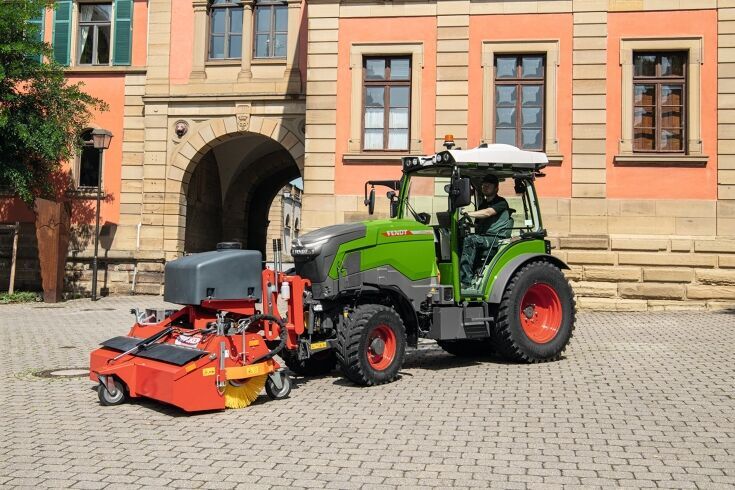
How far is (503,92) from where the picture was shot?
15312 mm

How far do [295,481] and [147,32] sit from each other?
16.8 meters

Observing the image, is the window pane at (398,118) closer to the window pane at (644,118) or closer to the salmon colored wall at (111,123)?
the window pane at (644,118)

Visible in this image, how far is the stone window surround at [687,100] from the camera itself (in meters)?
14.4

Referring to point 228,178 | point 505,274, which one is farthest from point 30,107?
point 505,274

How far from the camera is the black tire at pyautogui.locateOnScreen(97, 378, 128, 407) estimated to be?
6.00m

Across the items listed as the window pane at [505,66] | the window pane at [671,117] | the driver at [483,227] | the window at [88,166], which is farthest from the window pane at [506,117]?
the window at [88,166]

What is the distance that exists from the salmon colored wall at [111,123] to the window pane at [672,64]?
12.8 metres

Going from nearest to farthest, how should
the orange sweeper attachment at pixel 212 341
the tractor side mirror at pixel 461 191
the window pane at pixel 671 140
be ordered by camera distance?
the orange sweeper attachment at pixel 212 341, the tractor side mirror at pixel 461 191, the window pane at pixel 671 140

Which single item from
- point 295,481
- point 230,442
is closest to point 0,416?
point 230,442

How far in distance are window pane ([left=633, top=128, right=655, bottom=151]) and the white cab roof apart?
7414mm

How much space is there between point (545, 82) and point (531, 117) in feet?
2.47

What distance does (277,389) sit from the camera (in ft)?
20.4

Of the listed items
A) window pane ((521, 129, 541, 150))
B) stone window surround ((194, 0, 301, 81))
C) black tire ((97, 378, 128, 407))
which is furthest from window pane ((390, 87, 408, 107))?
black tire ((97, 378, 128, 407))

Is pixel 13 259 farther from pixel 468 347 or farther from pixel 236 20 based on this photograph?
pixel 468 347
